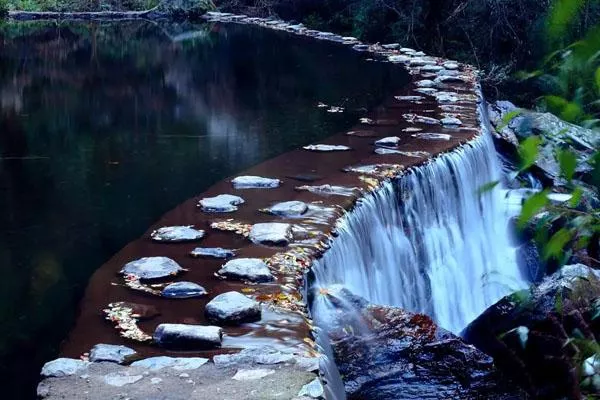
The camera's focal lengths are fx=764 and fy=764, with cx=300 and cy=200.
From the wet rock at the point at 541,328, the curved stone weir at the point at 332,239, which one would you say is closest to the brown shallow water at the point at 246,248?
the curved stone weir at the point at 332,239

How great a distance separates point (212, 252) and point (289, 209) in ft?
2.55

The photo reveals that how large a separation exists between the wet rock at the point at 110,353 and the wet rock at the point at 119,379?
12 centimetres

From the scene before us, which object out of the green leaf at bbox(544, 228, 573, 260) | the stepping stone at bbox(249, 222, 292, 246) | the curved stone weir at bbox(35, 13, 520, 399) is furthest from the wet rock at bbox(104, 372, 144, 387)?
the green leaf at bbox(544, 228, 573, 260)

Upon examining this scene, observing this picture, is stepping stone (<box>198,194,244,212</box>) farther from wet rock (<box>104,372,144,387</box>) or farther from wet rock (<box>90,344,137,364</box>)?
wet rock (<box>104,372,144,387</box>)

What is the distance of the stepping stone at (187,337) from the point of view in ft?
9.98

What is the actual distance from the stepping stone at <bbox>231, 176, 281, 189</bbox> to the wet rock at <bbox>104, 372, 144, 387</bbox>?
8.44ft

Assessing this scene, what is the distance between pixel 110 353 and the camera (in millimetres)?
2975

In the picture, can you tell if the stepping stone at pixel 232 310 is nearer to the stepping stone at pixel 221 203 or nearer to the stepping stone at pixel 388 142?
the stepping stone at pixel 221 203

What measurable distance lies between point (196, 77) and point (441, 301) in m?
5.36

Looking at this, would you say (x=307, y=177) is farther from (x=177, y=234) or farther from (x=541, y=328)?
(x=541, y=328)

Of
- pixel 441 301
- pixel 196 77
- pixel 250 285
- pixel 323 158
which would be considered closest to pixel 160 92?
pixel 196 77

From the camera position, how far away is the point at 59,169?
5.96 meters

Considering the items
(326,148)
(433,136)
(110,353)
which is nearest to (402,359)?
(110,353)

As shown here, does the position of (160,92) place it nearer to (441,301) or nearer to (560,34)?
(441,301)
